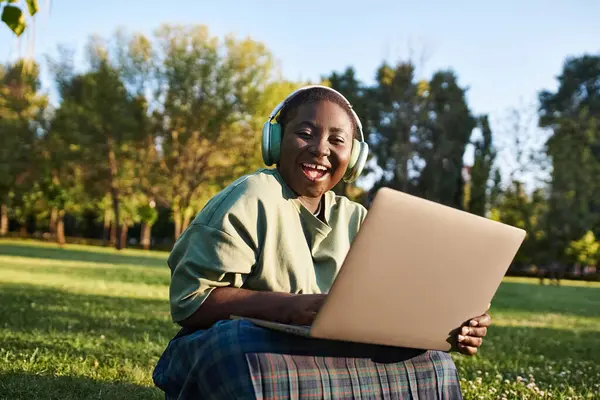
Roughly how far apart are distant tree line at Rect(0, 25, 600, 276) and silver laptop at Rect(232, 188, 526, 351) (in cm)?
2826

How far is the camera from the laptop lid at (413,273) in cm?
Answer: 175

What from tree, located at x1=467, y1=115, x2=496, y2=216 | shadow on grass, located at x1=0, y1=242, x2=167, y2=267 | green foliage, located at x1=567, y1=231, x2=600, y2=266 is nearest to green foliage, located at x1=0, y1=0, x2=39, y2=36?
shadow on grass, located at x1=0, y1=242, x2=167, y2=267

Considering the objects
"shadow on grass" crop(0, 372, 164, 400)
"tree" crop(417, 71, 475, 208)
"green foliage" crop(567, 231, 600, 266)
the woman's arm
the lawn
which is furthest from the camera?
"tree" crop(417, 71, 475, 208)

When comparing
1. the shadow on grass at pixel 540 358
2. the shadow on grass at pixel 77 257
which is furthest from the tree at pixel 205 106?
the shadow on grass at pixel 540 358

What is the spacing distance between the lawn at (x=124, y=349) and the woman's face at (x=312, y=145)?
0.70 m

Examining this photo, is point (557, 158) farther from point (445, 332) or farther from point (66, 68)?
point (445, 332)

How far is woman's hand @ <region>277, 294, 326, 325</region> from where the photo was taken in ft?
6.38

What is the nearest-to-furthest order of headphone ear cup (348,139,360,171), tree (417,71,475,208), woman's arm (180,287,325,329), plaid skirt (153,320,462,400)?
1. plaid skirt (153,320,462,400)
2. woman's arm (180,287,325,329)
3. headphone ear cup (348,139,360,171)
4. tree (417,71,475,208)

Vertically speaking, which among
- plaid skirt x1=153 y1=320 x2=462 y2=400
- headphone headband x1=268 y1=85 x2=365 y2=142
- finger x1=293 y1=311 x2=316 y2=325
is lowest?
plaid skirt x1=153 y1=320 x2=462 y2=400

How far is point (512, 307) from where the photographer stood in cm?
1266

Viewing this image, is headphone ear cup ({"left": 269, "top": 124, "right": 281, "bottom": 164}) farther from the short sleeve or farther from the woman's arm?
the woman's arm

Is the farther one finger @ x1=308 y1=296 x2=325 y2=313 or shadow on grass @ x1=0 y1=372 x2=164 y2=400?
shadow on grass @ x1=0 y1=372 x2=164 y2=400

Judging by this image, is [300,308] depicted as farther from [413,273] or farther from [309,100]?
[309,100]

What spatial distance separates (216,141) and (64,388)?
31.3m
